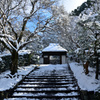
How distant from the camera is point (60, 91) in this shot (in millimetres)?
5316

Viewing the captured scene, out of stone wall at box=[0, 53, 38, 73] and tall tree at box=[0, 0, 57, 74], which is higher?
tall tree at box=[0, 0, 57, 74]

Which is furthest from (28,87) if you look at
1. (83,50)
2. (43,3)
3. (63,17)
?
(63,17)

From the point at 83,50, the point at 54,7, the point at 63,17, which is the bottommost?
the point at 83,50

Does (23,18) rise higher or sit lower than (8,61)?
higher

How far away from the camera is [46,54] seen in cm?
1844

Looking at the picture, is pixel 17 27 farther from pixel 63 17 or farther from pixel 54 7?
pixel 63 17

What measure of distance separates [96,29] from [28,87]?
481 cm

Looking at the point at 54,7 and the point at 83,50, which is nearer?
the point at 83,50

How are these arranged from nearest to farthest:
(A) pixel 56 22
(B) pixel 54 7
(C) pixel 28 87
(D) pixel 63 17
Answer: (C) pixel 28 87, (B) pixel 54 7, (A) pixel 56 22, (D) pixel 63 17

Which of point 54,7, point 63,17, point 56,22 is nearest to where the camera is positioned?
point 54,7

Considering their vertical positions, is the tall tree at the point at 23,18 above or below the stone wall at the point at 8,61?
above

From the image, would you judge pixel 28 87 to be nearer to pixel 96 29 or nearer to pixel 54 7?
pixel 96 29

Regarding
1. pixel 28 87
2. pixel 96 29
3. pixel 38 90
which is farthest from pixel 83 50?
pixel 28 87

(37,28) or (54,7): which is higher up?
(54,7)
